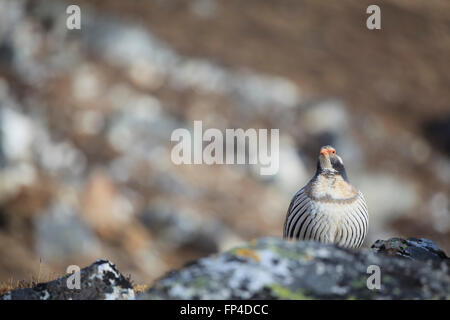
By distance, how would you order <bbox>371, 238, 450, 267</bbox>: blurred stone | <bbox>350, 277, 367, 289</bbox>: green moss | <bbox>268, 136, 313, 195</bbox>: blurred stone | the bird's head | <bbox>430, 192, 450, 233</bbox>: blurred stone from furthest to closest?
<bbox>430, 192, 450, 233</bbox>: blurred stone
<bbox>268, 136, 313, 195</bbox>: blurred stone
the bird's head
<bbox>371, 238, 450, 267</bbox>: blurred stone
<bbox>350, 277, 367, 289</bbox>: green moss

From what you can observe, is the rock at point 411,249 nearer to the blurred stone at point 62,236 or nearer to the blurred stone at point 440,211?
the blurred stone at point 62,236

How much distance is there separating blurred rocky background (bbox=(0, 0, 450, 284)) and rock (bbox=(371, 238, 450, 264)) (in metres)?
15.6

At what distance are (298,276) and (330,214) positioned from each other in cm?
187

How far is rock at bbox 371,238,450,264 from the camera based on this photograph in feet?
21.1

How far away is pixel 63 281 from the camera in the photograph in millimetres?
6008

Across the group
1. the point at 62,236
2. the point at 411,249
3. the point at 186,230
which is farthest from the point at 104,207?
the point at 411,249

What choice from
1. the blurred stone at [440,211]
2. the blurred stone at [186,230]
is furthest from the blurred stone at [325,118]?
the blurred stone at [186,230]

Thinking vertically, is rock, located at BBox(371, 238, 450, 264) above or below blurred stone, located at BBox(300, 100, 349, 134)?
below

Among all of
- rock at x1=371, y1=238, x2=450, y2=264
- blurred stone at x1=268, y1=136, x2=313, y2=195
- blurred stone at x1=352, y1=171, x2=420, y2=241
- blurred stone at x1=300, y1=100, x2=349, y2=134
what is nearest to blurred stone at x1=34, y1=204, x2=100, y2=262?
blurred stone at x1=268, y1=136, x2=313, y2=195

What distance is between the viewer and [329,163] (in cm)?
754

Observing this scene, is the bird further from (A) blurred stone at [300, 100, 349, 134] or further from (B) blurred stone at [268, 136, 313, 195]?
(A) blurred stone at [300, 100, 349, 134]

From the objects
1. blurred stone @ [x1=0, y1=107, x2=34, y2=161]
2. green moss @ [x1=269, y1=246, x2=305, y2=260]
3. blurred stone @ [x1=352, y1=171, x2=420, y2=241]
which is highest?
blurred stone @ [x1=0, y1=107, x2=34, y2=161]
